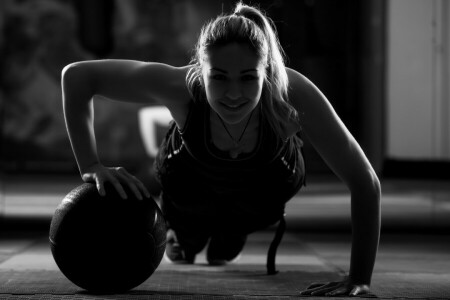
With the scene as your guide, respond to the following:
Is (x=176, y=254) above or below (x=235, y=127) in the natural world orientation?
below

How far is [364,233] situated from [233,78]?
62 cm

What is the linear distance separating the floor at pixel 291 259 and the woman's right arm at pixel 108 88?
497mm

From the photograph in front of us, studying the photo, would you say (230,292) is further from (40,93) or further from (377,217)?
(40,93)

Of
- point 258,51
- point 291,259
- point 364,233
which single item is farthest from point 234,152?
point 291,259

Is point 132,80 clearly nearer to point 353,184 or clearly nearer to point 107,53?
point 353,184

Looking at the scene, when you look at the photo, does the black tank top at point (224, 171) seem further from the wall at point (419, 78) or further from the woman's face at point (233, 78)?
the wall at point (419, 78)

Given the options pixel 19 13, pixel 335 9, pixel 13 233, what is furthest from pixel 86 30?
pixel 13 233

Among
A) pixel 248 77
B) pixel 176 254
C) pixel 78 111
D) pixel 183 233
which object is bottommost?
pixel 176 254

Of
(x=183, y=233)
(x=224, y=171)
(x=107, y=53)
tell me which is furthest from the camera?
(x=107, y=53)

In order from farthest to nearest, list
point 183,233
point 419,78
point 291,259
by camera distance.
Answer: point 419,78
point 291,259
point 183,233

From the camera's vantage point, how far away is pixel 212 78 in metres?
2.12

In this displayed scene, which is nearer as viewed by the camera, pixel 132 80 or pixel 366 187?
pixel 366 187

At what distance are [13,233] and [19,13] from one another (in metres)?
5.89

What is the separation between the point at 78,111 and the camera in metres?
2.29
